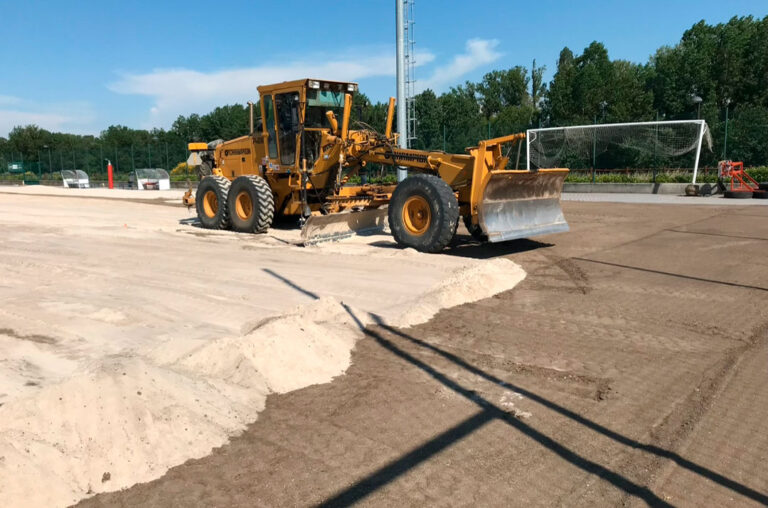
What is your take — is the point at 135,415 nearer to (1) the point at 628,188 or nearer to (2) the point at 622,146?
(1) the point at 628,188

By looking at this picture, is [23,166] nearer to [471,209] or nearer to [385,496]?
[471,209]

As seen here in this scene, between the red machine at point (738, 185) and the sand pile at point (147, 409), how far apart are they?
20.2 m

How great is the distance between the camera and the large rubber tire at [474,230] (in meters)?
11.0

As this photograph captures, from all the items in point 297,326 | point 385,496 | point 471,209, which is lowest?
point 385,496

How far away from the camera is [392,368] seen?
5.10m

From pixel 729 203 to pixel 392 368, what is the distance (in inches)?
709

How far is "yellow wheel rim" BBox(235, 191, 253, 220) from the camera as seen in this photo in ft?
44.0

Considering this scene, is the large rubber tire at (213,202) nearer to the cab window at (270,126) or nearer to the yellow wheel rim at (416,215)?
the cab window at (270,126)

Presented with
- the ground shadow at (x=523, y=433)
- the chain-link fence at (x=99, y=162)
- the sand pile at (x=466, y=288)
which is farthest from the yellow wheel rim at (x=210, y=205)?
the chain-link fence at (x=99, y=162)

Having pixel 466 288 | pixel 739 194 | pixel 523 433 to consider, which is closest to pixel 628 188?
pixel 739 194

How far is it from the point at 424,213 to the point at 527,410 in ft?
21.6

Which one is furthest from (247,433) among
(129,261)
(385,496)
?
(129,261)

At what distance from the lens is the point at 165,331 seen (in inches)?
234

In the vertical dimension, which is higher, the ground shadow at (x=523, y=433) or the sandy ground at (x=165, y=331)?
the sandy ground at (x=165, y=331)
